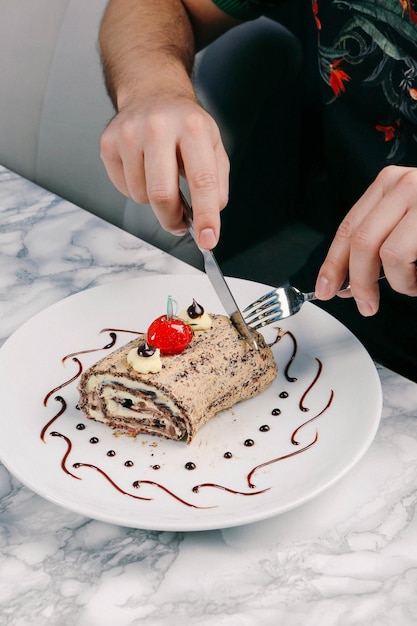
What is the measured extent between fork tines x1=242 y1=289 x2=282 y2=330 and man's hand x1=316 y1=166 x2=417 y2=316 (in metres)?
0.09

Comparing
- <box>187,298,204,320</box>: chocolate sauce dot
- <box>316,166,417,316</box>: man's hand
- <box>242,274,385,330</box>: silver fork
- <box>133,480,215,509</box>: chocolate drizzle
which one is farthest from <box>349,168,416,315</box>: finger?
<box>133,480,215,509</box>: chocolate drizzle

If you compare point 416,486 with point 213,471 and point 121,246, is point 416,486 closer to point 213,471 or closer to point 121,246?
point 213,471

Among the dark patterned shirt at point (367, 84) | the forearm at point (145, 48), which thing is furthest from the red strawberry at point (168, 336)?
the dark patterned shirt at point (367, 84)

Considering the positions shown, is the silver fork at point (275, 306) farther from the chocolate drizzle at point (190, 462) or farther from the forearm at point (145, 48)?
the forearm at point (145, 48)

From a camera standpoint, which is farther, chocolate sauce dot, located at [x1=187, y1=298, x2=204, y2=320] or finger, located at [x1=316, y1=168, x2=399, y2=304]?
chocolate sauce dot, located at [x1=187, y1=298, x2=204, y2=320]

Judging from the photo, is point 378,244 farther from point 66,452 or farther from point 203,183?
point 66,452

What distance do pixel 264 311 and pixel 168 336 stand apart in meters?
0.16

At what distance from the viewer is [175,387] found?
105 centimetres

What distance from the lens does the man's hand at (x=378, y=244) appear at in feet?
3.14

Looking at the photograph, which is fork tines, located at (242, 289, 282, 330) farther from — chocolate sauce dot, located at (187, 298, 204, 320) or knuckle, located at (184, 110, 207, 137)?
knuckle, located at (184, 110, 207, 137)

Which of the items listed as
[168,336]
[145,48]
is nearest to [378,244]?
[168,336]

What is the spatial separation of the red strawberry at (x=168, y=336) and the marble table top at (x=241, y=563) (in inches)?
10.5

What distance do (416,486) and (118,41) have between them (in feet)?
3.65

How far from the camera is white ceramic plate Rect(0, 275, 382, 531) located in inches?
34.8
